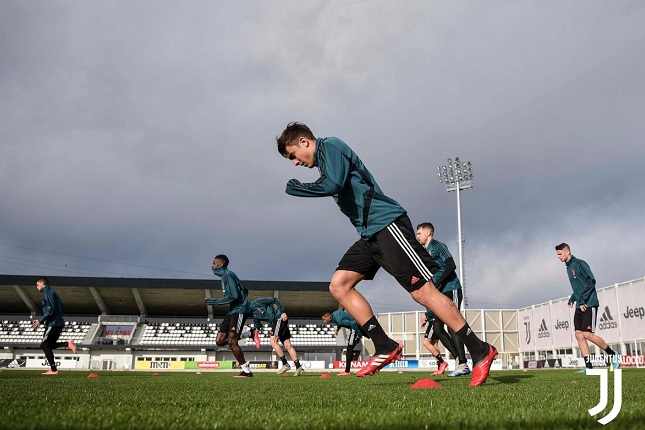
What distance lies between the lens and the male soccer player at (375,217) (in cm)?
435

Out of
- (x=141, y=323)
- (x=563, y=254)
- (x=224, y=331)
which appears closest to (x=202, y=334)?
(x=141, y=323)

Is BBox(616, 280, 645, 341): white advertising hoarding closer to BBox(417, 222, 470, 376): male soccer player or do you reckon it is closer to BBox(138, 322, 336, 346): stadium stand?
BBox(138, 322, 336, 346): stadium stand

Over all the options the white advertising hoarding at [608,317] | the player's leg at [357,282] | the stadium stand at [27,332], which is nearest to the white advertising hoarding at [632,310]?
the white advertising hoarding at [608,317]

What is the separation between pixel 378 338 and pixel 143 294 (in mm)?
46969

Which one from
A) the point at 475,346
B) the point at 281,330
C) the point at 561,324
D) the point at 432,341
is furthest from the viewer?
the point at 561,324

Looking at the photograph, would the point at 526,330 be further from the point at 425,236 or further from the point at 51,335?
the point at 51,335

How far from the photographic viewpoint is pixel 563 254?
9953 mm

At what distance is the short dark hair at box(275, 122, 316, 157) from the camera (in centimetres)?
459

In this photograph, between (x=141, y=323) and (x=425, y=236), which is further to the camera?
(x=141, y=323)

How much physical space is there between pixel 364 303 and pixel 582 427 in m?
3.43

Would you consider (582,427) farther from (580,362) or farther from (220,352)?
(220,352)

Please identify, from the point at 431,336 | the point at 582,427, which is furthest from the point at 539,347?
the point at 582,427

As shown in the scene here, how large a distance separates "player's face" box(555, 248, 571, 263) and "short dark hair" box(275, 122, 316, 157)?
23.6ft

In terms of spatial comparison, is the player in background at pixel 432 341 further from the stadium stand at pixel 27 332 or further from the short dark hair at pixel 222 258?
the stadium stand at pixel 27 332
